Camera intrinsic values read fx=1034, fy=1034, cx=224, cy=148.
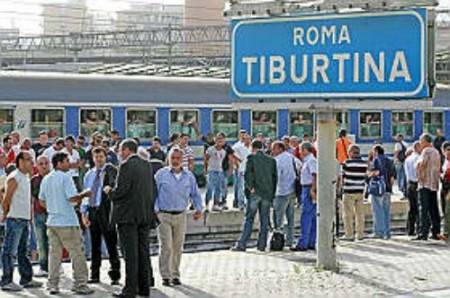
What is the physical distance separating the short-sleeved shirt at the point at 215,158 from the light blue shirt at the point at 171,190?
9.61m

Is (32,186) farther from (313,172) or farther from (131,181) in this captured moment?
(313,172)

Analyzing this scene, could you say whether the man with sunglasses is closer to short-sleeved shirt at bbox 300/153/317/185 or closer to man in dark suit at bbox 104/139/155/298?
man in dark suit at bbox 104/139/155/298

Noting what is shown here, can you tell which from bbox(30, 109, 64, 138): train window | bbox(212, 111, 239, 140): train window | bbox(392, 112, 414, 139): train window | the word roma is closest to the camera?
the word roma

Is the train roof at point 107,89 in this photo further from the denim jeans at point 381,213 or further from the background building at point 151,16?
the background building at point 151,16

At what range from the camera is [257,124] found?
31500 mm

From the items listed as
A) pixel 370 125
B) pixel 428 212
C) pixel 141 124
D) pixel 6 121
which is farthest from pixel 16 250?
pixel 370 125

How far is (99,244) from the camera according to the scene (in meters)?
13.5

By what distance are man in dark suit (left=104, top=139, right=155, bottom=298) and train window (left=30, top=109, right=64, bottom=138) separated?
48.3 feet

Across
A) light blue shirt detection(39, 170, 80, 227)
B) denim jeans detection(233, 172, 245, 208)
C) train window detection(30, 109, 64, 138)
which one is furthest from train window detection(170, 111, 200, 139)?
light blue shirt detection(39, 170, 80, 227)

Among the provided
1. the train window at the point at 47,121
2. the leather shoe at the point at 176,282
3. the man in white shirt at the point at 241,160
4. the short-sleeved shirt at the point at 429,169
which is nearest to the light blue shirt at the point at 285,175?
the short-sleeved shirt at the point at 429,169

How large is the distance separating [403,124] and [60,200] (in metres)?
23.5

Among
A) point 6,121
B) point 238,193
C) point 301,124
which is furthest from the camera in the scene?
point 301,124

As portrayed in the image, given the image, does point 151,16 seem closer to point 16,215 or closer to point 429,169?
point 429,169

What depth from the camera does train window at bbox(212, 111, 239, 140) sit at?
101 feet
